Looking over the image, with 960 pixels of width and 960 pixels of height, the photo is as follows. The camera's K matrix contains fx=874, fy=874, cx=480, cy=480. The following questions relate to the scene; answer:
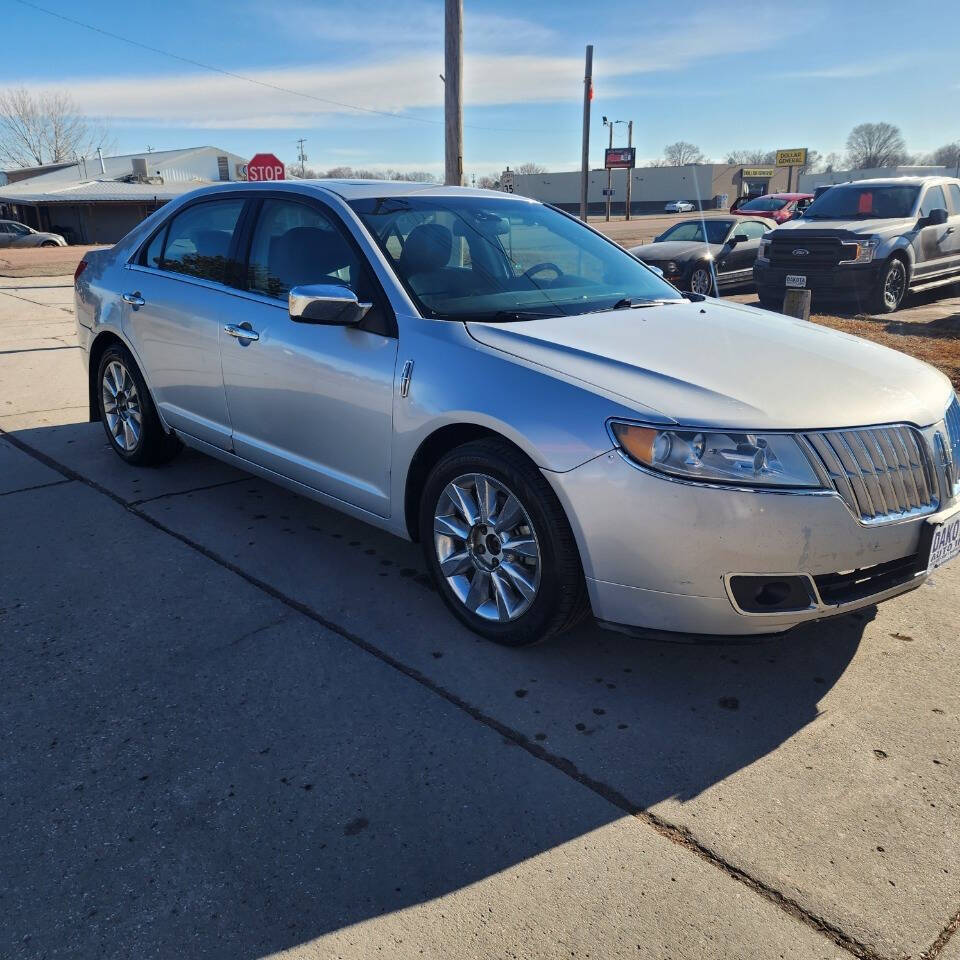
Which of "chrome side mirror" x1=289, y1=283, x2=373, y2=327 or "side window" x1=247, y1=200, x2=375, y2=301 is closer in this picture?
"chrome side mirror" x1=289, y1=283, x2=373, y2=327

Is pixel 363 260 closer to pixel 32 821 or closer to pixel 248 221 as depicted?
pixel 248 221

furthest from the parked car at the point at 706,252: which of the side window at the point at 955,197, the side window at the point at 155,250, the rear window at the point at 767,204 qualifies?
the side window at the point at 155,250

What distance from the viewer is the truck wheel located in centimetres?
1230

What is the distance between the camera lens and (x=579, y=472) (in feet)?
9.66

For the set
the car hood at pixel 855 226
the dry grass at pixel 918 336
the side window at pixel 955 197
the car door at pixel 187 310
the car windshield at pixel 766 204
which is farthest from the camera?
the car windshield at pixel 766 204

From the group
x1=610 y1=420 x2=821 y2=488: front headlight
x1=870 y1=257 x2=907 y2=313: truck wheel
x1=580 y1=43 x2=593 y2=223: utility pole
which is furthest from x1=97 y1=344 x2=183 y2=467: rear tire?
x1=580 y1=43 x2=593 y2=223: utility pole

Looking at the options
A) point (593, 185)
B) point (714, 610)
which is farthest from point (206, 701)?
point (593, 185)

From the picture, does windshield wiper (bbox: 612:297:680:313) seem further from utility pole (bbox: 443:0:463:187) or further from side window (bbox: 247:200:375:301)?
utility pole (bbox: 443:0:463:187)

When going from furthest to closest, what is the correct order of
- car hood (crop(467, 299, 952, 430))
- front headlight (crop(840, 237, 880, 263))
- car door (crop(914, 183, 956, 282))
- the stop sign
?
the stop sign
car door (crop(914, 183, 956, 282))
front headlight (crop(840, 237, 880, 263))
car hood (crop(467, 299, 952, 430))

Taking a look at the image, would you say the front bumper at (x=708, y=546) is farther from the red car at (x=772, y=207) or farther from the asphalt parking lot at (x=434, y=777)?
the red car at (x=772, y=207)

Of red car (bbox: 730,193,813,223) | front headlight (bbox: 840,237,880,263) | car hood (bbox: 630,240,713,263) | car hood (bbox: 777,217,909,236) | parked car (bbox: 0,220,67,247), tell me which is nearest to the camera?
front headlight (bbox: 840,237,880,263)

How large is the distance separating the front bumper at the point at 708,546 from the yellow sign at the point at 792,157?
92405mm

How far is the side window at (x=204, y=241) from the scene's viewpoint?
15.0ft

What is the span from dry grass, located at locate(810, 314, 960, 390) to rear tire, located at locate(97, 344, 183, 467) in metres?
6.62
